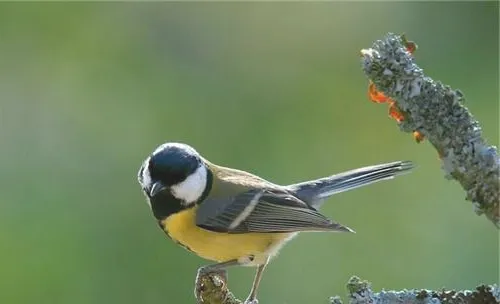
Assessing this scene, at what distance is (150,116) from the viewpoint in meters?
3.84

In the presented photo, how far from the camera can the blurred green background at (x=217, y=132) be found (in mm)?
3066

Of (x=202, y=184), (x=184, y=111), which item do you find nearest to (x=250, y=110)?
(x=184, y=111)

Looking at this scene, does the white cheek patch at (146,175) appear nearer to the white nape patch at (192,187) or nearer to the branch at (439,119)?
the white nape patch at (192,187)

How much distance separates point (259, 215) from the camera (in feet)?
6.49

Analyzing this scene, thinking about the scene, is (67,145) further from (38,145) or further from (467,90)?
(467,90)

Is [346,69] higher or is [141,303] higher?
[346,69]

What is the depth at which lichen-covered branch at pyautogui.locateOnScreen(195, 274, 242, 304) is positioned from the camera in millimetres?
1408

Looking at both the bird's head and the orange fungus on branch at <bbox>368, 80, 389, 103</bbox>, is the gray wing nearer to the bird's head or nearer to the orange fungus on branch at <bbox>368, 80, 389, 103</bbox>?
the bird's head

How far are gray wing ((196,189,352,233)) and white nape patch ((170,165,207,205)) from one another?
26 millimetres

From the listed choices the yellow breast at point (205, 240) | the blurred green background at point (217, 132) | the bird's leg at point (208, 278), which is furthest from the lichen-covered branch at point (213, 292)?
the blurred green background at point (217, 132)

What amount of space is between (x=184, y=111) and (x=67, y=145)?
1.55ft

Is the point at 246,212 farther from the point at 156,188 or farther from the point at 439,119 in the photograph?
the point at 439,119

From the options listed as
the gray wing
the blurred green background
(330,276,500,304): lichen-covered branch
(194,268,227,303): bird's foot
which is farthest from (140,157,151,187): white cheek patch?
the blurred green background

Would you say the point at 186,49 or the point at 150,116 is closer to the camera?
the point at 150,116
